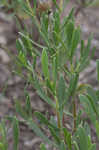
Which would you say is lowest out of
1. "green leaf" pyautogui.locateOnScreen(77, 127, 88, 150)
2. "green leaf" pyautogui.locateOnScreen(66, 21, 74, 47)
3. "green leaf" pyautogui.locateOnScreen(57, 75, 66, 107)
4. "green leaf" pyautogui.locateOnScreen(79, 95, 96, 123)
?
"green leaf" pyautogui.locateOnScreen(77, 127, 88, 150)

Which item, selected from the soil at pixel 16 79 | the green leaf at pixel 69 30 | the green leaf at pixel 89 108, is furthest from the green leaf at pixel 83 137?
the soil at pixel 16 79

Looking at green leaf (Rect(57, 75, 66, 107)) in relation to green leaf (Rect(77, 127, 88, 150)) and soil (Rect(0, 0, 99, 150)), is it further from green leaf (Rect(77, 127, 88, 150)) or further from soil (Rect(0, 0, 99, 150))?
soil (Rect(0, 0, 99, 150))

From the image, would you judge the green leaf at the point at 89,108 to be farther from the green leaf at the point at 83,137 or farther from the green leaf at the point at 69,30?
the green leaf at the point at 69,30

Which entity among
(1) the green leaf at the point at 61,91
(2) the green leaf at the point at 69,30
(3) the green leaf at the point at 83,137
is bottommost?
(3) the green leaf at the point at 83,137

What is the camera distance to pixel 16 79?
2.27 m

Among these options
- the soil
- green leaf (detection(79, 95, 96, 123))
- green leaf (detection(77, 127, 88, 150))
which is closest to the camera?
green leaf (detection(77, 127, 88, 150))

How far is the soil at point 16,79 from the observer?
182cm

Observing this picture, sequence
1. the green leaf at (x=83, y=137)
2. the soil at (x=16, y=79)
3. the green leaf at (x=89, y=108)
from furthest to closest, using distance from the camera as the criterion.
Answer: the soil at (x=16, y=79) < the green leaf at (x=89, y=108) < the green leaf at (x=83, y=137)

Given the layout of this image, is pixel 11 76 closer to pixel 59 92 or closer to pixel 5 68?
pixel 5 68

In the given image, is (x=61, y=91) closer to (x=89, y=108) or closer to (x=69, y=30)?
(x=89, y=108)

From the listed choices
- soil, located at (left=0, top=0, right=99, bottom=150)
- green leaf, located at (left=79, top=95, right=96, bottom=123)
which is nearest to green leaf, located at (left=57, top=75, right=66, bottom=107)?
green leaf, located at (left=79, top=95, right=96, bottom=123)

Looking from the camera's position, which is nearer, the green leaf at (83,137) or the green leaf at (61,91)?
the green leaf at (83,137)

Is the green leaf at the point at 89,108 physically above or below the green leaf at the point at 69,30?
below

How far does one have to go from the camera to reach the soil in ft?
5.97
